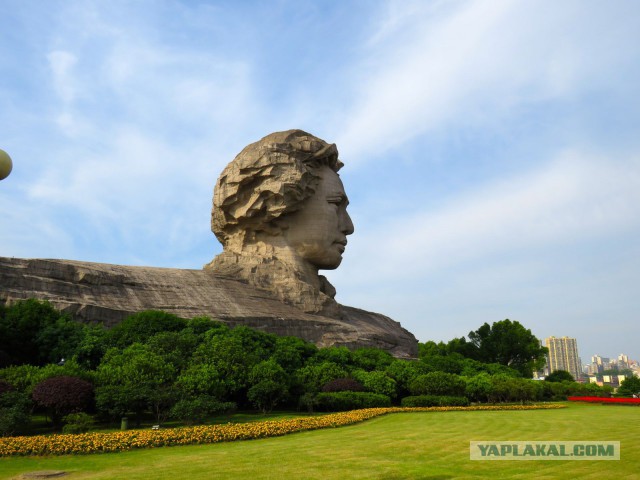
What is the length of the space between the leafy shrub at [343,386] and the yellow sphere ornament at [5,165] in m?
11.4

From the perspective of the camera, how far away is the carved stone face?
28859mm

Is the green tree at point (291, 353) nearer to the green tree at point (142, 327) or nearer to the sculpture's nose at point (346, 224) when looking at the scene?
the green tree at point (142, 327)

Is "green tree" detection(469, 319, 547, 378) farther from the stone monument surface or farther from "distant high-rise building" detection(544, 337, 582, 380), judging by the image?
"distant high-rise building" detection(544, 337, 582, 380)

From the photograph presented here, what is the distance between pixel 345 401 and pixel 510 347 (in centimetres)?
2819

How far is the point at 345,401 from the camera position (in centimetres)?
1523

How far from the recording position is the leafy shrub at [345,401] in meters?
15.2

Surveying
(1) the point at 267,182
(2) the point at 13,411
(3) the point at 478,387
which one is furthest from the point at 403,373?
(1) the point at 267,182

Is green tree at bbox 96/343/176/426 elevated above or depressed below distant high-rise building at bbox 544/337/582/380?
below

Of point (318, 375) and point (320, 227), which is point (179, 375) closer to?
point (318, 375)

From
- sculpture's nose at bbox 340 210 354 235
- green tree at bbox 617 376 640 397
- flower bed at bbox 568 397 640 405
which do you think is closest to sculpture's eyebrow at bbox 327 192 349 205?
sculpture's nose at bbox 340 210 354 235

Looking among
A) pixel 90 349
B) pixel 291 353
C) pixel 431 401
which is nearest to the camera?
pixel 90 349

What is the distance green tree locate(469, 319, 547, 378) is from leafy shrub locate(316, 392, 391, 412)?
87.7ft

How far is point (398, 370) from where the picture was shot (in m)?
19.0

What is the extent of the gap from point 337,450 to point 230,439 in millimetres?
2359
